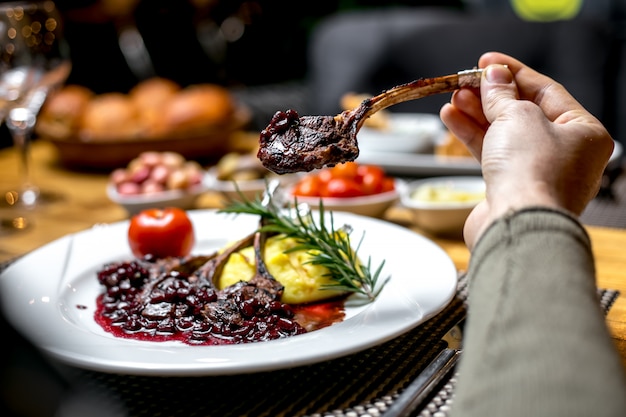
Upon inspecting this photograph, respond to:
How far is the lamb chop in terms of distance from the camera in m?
0.91

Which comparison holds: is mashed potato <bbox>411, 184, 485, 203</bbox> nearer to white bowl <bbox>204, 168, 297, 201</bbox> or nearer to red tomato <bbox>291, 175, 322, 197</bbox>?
red tomato <bbox>291, 175, 322, 197</bbox>

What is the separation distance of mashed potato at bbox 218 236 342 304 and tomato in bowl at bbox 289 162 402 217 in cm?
38

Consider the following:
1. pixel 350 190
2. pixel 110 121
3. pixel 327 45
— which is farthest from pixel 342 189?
pixel 327 45

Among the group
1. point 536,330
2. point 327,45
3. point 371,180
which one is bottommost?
point 327,45

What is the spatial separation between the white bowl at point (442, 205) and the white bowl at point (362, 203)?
4 centimetres

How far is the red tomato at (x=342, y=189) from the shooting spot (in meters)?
1.61

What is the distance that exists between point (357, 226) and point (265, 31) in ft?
13.6

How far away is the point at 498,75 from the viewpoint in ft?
3.06

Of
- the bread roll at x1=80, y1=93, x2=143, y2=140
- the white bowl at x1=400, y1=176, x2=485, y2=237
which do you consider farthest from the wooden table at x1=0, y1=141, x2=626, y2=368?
the bread roll at x1=80, y1=93, x2=143, y2=140

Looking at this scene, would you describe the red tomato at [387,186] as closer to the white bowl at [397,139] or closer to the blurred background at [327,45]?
the white bowl at [397,139]

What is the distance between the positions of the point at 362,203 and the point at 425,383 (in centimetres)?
81

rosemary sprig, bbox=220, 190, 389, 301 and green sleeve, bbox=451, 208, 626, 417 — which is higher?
green sleeve, bbox=451, 208, 626, 417

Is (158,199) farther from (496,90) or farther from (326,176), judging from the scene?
(496,90)

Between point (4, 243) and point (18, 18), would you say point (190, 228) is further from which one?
point (18, 18)
